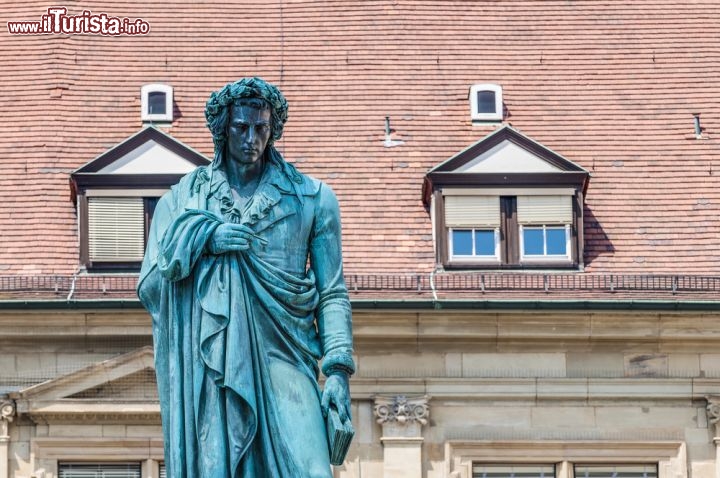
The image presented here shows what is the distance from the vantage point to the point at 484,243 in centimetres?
3872

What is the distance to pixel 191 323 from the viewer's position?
49.9 ft

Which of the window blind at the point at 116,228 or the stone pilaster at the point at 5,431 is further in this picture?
the stone pilaster at the point at 5,431

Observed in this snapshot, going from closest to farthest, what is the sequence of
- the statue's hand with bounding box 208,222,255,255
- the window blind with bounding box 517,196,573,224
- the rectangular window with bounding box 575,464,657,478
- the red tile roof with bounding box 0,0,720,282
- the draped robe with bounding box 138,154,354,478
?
the draped robe with bounding box 138,154,354,478, the statue's hand with bounding box 208,222,255,255, the window blind with bounding box 517,196,573,224, the rectangular window with bounding box 575,464,657,478, the red tile roof with bounding box 0,0,720,282

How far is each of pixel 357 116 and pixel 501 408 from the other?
4435 millimetres

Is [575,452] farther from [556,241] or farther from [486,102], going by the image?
[486,102]

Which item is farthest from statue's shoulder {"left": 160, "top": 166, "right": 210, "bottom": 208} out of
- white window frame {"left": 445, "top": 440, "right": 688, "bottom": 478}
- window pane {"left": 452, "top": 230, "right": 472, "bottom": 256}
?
white window frame {"left": 445, "top": 440, "right": 688, "bottom": 478}

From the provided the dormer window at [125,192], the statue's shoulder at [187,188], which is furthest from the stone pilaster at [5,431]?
the statue's shoulder at [187,188]

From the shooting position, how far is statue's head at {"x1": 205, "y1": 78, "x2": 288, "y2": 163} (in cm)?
1539

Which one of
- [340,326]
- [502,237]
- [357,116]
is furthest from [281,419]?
[357,116]

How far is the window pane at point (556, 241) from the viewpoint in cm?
3888

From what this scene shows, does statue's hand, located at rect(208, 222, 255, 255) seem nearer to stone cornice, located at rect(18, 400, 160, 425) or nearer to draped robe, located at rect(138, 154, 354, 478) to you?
draped robe, located at rect(138, 154, 354, 478)

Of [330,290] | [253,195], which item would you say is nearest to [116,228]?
[253,195]

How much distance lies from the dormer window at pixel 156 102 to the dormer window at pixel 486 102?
12.6 ft

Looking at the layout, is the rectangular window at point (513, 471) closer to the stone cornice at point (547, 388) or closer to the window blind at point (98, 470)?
the stone cornice at point (547, 388)
